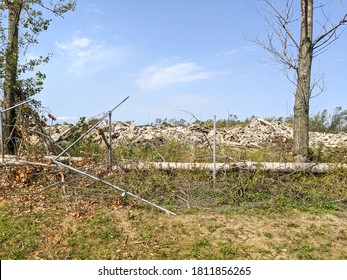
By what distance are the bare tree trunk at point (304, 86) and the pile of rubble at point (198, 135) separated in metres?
1.90

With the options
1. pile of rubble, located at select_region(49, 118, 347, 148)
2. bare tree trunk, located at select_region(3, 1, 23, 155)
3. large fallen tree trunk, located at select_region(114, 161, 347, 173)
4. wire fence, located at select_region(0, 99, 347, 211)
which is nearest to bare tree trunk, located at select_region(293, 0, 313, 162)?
large fallen tree trunk, located at select_region(114, 161, 347, 173)

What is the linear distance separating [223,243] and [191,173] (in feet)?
9.05

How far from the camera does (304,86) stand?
7.42 meters

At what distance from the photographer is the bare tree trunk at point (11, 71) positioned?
27.4ft

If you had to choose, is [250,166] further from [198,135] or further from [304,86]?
[198,135]

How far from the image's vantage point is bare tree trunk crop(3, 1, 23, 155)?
27.4ft

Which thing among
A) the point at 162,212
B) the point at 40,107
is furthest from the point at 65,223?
the point at 40,107

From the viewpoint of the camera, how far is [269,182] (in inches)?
235

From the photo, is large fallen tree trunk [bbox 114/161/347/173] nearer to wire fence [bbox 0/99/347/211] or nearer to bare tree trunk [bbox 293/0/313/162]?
wire fence [bbox 0/99/347/211]

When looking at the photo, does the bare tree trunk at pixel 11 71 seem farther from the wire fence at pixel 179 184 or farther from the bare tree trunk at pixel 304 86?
the bare tree trunk at pixel 304 86

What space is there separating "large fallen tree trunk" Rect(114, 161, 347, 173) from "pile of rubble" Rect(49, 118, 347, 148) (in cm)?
205

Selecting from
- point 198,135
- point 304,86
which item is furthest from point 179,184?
point 198,135

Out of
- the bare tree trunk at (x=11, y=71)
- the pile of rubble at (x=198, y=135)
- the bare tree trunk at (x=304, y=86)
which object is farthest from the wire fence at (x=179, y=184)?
the pile of rubble at (x=198, y=135)

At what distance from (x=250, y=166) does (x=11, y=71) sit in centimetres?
702
